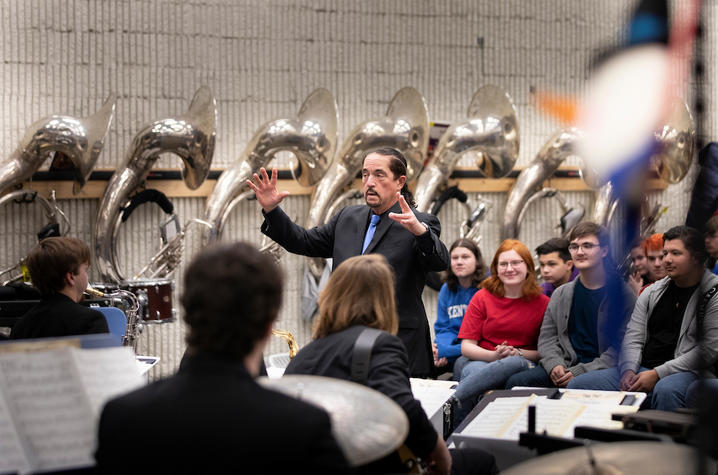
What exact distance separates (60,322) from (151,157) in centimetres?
253

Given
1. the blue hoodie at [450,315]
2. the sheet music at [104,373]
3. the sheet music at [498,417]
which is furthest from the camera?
the blue hoodie at [450,315]

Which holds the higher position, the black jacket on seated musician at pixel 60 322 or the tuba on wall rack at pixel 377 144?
the tuba on wall rack at pixel 377 144

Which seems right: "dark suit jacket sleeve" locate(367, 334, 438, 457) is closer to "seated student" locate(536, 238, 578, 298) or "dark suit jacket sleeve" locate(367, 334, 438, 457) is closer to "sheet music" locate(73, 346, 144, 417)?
"sheet music" locate(73, 346, 144, 417)

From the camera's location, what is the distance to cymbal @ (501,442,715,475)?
1.66 metres

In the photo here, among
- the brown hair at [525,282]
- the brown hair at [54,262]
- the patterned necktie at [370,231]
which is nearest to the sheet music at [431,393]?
Answer: the patterned necktie at [370,231]

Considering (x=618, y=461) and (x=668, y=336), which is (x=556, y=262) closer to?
(x=668, y=336)

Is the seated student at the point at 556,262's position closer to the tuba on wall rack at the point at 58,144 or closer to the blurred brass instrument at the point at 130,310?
the blurred brass instrument at the point at 130,310

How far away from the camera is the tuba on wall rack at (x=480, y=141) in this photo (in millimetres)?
5945

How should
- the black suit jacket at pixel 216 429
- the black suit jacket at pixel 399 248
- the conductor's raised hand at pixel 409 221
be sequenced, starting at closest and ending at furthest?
the black suit jacket at pixel 216 429 → the conductor's raised hand at pixel 409 221 → the black suit jacket at pixel 399 248

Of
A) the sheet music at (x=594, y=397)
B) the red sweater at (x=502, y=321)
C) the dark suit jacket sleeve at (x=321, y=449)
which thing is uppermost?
the dark suit jacket sleeve at (x=321, y=449)

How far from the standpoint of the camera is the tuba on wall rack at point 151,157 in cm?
517

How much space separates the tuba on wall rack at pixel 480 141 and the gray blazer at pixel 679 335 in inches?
84.1

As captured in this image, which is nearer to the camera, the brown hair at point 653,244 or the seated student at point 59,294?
the seated student at point 59,294

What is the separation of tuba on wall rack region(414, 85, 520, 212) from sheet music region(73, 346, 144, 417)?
14.1ft
